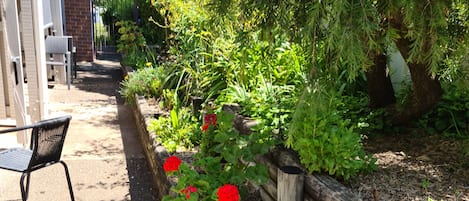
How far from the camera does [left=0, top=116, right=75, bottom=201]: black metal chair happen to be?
2.42 m

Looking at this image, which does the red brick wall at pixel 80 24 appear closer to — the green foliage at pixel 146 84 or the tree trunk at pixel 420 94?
the green foliage at pixel 146 84

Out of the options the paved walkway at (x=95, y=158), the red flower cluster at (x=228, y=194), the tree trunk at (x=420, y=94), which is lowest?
the paved walkway at (x=95, y=158)

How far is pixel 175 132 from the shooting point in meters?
3.76

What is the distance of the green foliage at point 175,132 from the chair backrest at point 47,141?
1019 millimetres

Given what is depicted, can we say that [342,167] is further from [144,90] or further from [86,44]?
[86,44]

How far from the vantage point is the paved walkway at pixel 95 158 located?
10.8ft

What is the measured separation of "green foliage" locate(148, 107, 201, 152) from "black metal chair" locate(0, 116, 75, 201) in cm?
103

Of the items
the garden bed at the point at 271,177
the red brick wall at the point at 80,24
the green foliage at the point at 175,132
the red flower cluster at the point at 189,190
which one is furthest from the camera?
the red brick wall at the point at 80,24

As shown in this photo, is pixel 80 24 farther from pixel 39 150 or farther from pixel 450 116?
pixel 450 116

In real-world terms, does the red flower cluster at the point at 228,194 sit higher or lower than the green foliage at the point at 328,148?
lower

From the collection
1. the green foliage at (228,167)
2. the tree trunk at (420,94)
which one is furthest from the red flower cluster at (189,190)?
the tree trunk at (420,94)

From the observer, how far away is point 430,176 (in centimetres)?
217

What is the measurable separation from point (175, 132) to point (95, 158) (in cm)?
96

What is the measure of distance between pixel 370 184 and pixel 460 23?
2.93ft
